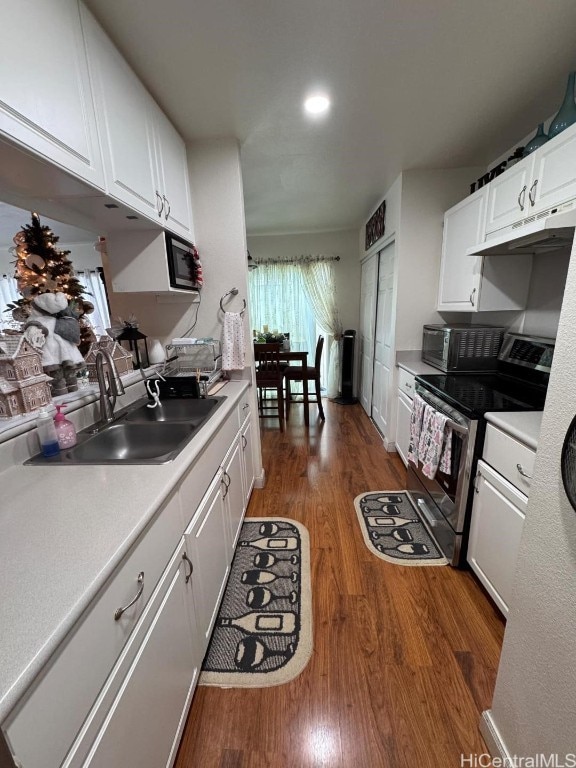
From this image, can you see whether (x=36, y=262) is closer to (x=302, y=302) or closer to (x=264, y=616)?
(x=264, y=616)

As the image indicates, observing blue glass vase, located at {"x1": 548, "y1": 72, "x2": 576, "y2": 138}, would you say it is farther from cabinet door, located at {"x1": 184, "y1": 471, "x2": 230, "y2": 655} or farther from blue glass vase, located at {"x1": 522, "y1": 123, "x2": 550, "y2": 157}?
cabinet door, located at {"x1": 184, "y1": 471, "x2": 230, "y2": 655}

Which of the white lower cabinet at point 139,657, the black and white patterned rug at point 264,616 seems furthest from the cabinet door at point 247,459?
the white lower cabinet at point 139,657

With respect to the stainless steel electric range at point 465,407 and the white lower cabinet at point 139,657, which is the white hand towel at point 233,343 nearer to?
the white lower cabinet at point 139,657

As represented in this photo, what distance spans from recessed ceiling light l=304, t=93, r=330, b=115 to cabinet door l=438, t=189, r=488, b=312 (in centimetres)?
111

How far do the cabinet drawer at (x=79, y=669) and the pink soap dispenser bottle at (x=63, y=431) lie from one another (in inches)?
23.5

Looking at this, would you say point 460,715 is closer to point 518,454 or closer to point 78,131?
point 518,454

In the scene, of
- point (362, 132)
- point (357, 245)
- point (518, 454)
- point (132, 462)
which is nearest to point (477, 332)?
point (518, 454)

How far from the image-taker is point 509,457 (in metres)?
1.31

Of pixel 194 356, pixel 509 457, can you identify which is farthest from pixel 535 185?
pixel 194 356

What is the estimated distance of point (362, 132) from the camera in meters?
1.99

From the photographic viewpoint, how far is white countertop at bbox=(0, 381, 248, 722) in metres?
0.49

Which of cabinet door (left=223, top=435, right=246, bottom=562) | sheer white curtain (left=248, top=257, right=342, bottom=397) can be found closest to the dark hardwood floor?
cabinet door (left=223, top=435, right=246, bottom=562)

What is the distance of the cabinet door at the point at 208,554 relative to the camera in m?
1.13

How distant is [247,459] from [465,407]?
54.6 inches
